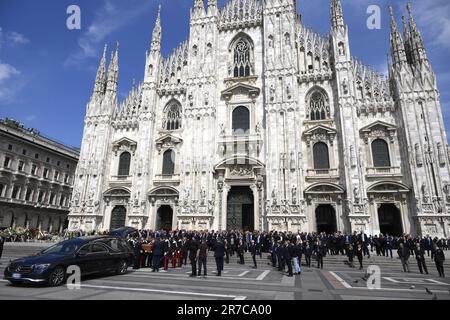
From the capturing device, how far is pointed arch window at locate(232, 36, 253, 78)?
30.5 m

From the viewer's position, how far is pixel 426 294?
8.27 meters

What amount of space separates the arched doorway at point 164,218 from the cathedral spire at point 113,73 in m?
14.7

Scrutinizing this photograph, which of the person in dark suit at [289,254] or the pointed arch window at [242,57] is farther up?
the pointed arch window at [242,57]

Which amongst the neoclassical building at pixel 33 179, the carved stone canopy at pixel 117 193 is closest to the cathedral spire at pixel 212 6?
the carved stone canopy at pixel 117 193

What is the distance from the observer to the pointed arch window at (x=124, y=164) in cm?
3070

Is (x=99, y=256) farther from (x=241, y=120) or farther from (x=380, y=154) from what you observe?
(x=380, y=154)

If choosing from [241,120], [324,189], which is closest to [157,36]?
[241,120]

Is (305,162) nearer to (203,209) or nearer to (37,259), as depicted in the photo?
(203,209)

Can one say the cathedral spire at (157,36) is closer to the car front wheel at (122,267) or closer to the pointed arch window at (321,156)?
the pointed arch window at (321,156)

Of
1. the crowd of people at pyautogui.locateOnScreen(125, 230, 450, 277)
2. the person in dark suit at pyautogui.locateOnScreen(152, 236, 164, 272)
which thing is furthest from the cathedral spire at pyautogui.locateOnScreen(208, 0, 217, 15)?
the person in dark suit at pyautogui.locateOnScreen(152, 236, 164, 272)

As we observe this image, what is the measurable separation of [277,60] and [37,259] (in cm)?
2566

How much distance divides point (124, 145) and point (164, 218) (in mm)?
9188

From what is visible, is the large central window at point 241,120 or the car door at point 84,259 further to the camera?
the large central window at point 241,120
